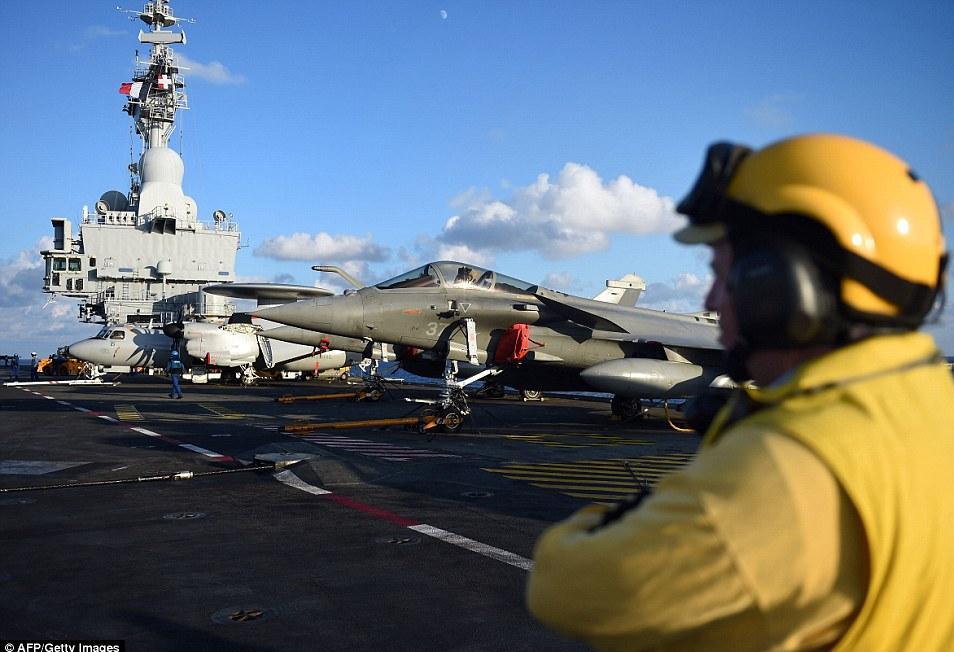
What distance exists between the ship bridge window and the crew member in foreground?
14667 millimetres

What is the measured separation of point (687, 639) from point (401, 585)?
13.2ft

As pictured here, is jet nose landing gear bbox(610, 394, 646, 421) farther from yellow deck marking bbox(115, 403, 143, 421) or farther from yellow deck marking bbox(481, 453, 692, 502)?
yellow deck marking bbox(115, 403, 143, 421)

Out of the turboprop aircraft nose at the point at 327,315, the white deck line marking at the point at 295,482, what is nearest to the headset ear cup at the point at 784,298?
the white deck line marking at the point at 295,482

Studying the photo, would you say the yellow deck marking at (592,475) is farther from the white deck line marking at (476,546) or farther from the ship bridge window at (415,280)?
the ship bridge window at (415,280)

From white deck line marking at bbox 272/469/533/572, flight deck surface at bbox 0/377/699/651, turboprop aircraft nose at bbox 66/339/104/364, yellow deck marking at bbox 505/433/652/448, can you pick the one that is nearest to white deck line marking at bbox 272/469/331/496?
flight deck surface at bbox 0/377/699/651

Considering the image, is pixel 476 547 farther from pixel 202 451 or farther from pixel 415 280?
pixel 415 280

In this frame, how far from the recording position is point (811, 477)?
1187 millimetres

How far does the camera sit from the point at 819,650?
1.29 metres

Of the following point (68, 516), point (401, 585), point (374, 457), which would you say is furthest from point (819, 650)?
point (374, 457)

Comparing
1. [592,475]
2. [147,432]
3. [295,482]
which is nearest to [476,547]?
[295,482]

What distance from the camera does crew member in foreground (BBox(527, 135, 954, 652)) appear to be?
119 cm

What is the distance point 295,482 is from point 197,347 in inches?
1161

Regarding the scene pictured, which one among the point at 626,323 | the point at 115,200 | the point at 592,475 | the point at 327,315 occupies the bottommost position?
the point at 592,475

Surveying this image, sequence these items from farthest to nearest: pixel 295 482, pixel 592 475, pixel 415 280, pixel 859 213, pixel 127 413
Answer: pixel 127 413, pixel 415 280, pixel 592 475, pixel 295 482, pixel 859 213
